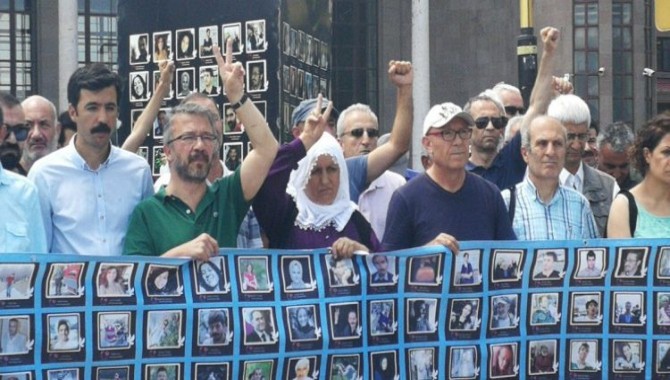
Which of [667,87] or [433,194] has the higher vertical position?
[667,87]

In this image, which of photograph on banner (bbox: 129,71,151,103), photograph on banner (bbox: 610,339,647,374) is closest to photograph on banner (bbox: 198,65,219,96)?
photograph on banner (bbox: 129,71,151,103)

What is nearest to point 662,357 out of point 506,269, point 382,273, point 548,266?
point 548,266

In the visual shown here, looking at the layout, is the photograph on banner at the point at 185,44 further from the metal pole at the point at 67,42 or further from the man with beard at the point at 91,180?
the metal pole at the point at 67,42

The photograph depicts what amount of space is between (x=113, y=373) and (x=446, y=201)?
6.30ft

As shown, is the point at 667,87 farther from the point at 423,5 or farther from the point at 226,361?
the point at 226,361

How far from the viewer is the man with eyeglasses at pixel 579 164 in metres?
9.09

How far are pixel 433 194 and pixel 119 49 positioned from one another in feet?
16.2

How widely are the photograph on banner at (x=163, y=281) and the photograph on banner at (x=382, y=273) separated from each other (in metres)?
0.92

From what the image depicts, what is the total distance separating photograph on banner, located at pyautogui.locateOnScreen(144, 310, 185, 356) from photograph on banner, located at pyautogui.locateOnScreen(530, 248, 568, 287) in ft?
5.69

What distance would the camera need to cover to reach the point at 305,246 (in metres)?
7.41

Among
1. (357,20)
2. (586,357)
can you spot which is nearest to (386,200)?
(586,357)

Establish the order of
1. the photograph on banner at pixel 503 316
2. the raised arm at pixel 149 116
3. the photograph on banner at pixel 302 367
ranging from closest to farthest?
the photograph on banner at pixel 302 367, the photograph on banner at pixel 503 316, the raised arm at pixel 149 116

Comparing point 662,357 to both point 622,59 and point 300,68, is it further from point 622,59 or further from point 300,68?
point 622,59

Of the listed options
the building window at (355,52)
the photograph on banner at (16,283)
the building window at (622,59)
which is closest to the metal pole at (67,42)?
the building window at (355,52)
